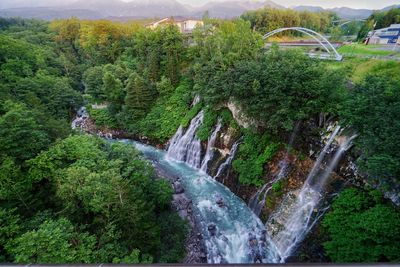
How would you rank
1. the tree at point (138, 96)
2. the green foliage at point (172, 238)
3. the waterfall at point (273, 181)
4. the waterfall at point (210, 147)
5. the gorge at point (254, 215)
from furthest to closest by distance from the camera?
the tree at point (138, 96) → the waterfall at point (210, 147) → the waterfall at point (273, 181) → the gorge at point (254, 215) → the green foliage at point (172, 238)

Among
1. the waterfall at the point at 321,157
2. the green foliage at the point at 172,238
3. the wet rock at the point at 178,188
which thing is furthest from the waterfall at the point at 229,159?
the waterfall at the point at 321,157

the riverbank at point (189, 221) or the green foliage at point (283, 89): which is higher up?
the green foliage at point (283, 89)

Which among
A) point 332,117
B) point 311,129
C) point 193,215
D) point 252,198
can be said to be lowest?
point 193,215

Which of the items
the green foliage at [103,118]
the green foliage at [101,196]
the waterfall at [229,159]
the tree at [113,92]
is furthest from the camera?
the green foliage at [103,118]

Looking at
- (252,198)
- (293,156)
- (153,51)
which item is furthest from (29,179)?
(153,51)

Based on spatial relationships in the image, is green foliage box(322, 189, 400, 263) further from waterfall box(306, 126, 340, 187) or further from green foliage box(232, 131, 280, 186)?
green foliage box(232, 131, 280, 186)

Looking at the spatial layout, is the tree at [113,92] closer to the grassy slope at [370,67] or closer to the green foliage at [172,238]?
the green foliage at [172,238]

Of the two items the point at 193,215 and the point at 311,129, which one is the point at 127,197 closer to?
the point at 193,215

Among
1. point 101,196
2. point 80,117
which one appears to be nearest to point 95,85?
point 80,117
